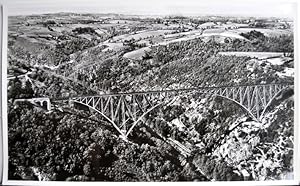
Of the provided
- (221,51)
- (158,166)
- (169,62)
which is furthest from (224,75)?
→ (158,166)

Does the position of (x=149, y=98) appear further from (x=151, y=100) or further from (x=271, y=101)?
(x=271, y=101)

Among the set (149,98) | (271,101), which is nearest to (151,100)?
(149,98)

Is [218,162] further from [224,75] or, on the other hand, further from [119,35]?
[119,35]

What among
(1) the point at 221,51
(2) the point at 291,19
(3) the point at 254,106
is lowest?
(3) the point at 254,106

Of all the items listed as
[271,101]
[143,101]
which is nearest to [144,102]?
[143,101]

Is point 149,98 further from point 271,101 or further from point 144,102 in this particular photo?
point 271,101

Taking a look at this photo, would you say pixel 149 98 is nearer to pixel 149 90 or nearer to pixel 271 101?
pixel 149 90
